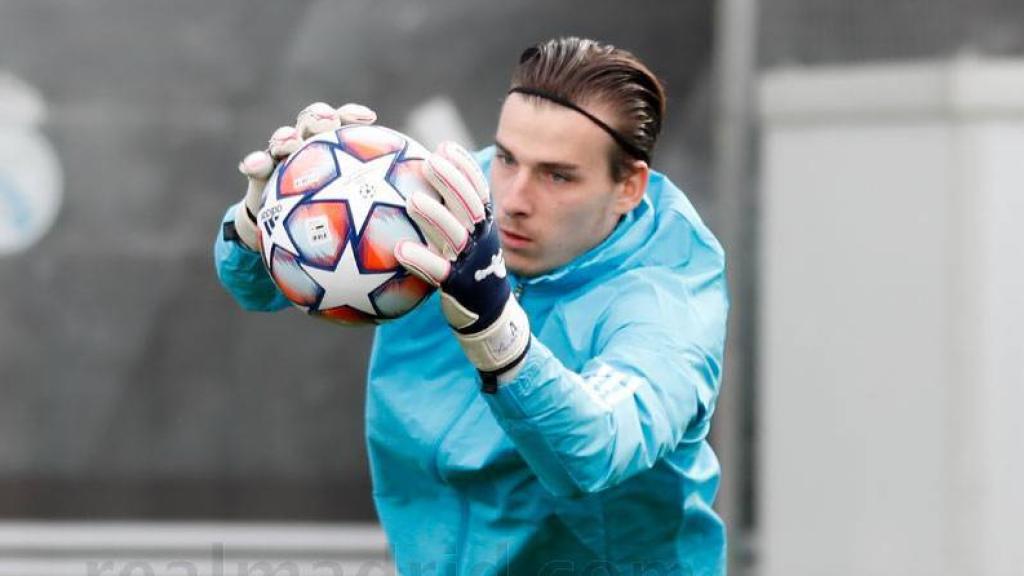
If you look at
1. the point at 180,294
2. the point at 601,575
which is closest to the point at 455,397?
the point at 601,575

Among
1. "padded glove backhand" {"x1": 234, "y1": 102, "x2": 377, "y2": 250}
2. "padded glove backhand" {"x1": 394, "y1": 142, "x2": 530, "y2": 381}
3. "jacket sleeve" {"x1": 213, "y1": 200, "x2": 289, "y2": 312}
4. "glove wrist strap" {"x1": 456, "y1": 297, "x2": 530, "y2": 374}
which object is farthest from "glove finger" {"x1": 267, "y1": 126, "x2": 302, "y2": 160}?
"glove wrist strap" {"x1": 456, "y1": 297, "x2": 530, "y2": 374}

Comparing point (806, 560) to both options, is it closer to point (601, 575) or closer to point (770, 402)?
point (770, 402)

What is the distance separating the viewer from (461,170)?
2.84m

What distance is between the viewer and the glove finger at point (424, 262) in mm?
2791

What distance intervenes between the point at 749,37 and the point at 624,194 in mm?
2262

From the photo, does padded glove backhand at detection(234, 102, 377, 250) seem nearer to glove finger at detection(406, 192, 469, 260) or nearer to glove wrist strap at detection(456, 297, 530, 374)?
glove finger at detection(406, 192, 469, 260)

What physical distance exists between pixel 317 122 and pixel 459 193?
21.7 inches

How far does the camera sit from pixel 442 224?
2.79 m

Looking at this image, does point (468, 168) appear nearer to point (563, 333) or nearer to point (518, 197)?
point (518, 197)

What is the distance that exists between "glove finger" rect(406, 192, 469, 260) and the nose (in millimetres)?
636

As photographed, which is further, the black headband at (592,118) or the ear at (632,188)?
the ear at (632,188)

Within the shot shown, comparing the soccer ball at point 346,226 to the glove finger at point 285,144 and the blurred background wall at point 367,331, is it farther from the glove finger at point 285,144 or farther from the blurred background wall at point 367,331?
the blurred background wall at point 367,331
